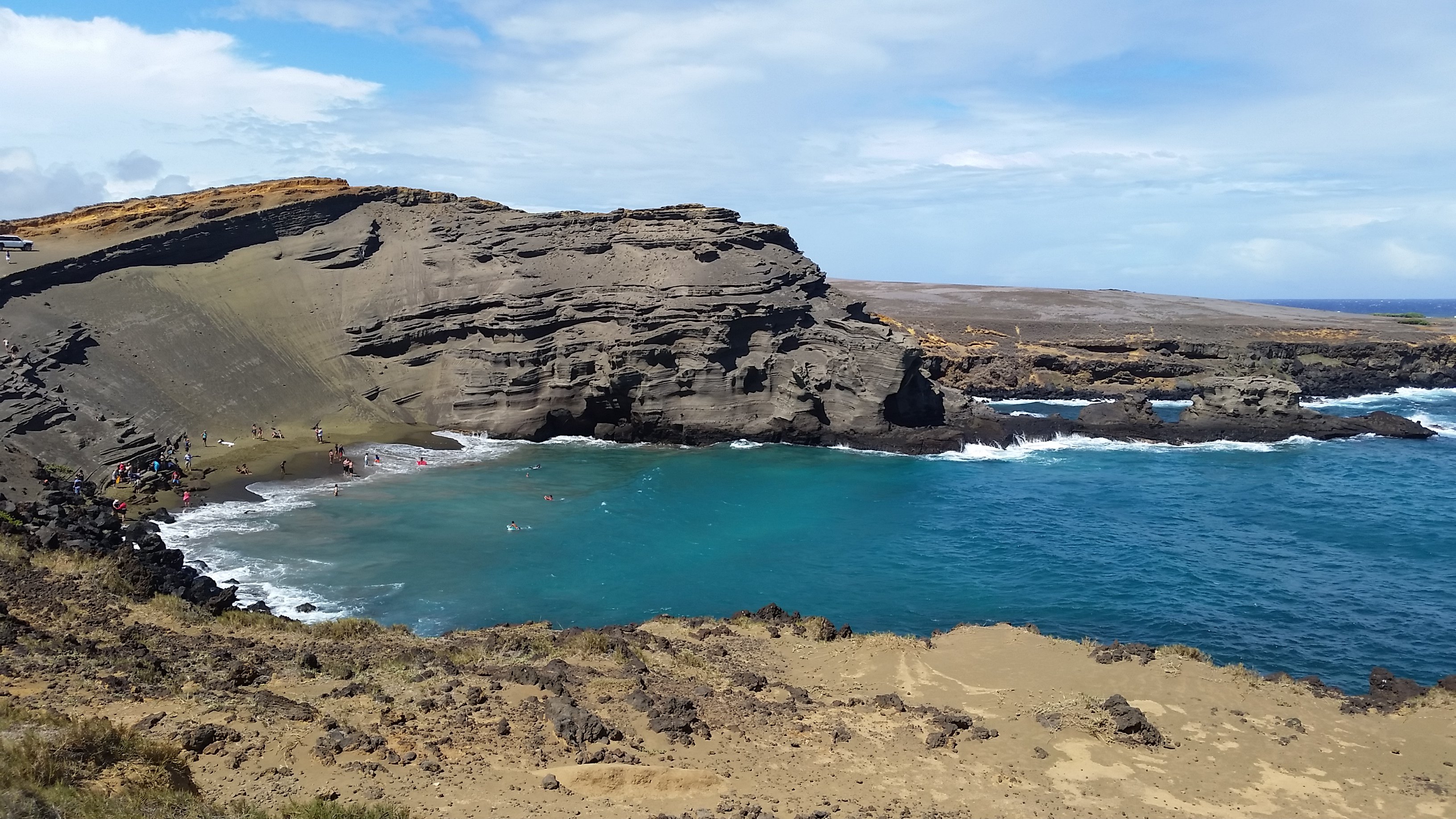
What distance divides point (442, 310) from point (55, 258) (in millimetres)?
20074

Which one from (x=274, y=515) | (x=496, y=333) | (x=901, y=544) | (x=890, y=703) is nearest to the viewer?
(x=890, y=703)

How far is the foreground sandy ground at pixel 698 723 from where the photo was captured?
515 inches

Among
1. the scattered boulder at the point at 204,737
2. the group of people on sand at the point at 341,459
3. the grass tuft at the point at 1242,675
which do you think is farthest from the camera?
the group of people on sand at the point at 341,459

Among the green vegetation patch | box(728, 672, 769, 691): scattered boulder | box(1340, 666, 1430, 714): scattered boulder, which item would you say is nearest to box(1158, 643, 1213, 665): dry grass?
box(1340, 666, 1430, 714): scattered boulder

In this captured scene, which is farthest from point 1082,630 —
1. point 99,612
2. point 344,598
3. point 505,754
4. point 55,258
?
point 55,258

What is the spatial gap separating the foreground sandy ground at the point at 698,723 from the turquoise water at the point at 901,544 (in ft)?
18.0

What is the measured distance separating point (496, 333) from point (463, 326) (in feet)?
7.45

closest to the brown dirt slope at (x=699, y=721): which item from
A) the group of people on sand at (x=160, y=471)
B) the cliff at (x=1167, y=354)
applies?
the group of people on sand at (x=160, y=471)

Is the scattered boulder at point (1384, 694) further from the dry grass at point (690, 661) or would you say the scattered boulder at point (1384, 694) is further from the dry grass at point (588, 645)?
the dry grass at point (588, 645)

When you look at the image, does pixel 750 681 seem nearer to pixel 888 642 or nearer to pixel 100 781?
pixel 888 642

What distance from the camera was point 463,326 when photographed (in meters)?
53.2

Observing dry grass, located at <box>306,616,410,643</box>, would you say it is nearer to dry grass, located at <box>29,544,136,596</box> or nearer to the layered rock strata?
dry grass, located at <box>29,544,136,596</box>

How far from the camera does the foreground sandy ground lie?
13.1 metres

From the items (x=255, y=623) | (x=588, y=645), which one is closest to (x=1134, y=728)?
(x=588, y=645)
